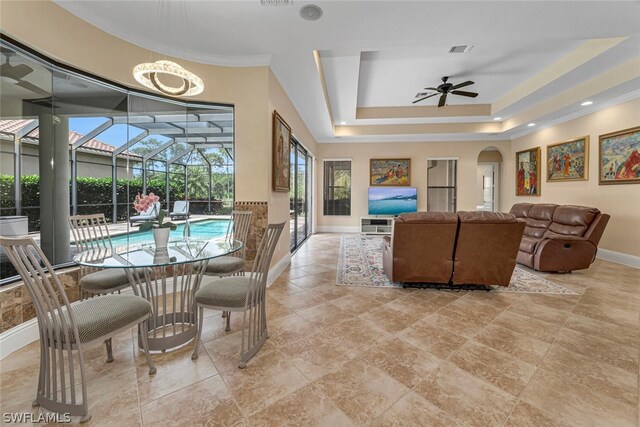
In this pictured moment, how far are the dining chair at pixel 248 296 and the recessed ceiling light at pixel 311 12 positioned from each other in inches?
82.5

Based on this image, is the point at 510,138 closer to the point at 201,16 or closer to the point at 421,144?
the point at 421,144

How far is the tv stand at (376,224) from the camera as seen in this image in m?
7.84

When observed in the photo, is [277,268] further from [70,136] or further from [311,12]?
[311,12]

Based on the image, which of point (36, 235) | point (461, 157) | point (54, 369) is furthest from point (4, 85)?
point (461, 157)

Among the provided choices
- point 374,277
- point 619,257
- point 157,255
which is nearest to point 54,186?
point 157,255

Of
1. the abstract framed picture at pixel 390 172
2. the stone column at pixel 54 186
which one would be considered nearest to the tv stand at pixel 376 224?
the abstract framed picture at pixel 390 172

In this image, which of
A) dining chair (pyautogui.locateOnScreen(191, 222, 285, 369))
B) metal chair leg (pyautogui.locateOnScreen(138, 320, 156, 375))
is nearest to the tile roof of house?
metal chair leg (pyautogui.locateOnScreen(138, 320, 156, 375))

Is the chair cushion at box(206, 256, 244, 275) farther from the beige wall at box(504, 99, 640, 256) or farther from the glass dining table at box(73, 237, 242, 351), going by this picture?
the beige wall at box(504, 99, 640, 256)

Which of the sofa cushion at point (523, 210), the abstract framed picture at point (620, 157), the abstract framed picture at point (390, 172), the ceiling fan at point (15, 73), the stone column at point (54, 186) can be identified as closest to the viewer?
the ceiling fan at point (15, 73)

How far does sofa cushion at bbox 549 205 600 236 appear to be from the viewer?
409 cm

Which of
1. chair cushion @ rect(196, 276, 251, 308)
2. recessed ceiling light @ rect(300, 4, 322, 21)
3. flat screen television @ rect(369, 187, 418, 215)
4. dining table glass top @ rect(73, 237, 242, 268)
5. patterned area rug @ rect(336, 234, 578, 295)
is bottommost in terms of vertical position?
patterned area rug @ rect(336, 234, 578, 295)

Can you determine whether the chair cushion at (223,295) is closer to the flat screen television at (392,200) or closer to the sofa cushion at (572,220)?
the sofa cushion at (572,220)

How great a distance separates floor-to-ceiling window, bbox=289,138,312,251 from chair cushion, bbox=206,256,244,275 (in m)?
2.48

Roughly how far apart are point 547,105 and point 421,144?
121 inches
